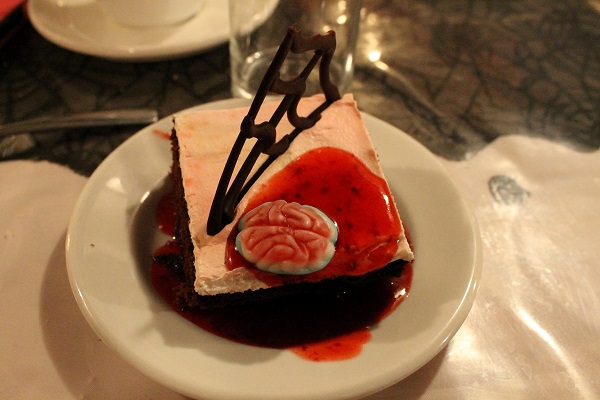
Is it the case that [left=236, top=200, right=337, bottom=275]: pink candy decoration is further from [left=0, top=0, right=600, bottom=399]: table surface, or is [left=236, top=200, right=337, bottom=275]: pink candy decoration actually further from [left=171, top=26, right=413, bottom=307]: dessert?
[left=0, top=0, right=600, bottom=399]: table surface

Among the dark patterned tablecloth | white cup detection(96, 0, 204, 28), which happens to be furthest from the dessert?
white cup detection(96, 0, 204, 28)

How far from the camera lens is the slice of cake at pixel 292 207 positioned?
0.90 metres

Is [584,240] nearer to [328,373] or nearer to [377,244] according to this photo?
[377,244]

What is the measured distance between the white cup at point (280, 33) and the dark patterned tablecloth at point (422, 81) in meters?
0.09

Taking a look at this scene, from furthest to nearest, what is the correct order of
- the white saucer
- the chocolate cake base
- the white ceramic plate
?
the white saucer
the chocolate cake base
the white ceramic plate

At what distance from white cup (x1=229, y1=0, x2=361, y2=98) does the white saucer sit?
72 mm

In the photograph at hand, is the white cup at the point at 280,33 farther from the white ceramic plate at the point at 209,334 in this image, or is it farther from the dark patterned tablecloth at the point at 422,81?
the white ceramic plate at the point at 209,334

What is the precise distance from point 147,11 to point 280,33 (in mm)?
390

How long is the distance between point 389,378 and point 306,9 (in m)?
1.19

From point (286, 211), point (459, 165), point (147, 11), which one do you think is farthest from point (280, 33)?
point (286, 211)

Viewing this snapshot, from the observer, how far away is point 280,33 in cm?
163

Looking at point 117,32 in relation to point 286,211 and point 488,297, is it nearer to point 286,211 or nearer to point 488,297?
point 286,211

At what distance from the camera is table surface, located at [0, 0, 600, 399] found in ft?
3.25

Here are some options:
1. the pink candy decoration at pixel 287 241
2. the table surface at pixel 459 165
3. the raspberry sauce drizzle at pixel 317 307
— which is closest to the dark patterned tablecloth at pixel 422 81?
the table surface at pixel 459 165
